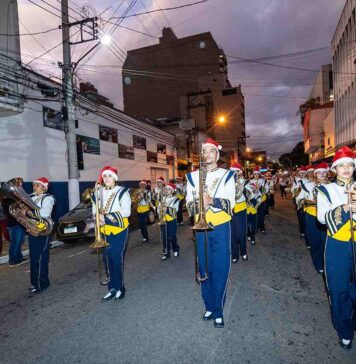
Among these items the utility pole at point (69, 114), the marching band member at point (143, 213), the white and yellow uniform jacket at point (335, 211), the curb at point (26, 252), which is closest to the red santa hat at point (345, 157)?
the white and yellow uniform jacket at point (335, 211)

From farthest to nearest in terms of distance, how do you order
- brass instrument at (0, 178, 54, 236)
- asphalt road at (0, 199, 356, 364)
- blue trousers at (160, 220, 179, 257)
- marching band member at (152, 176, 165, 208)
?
marching band member at (152, 176, 165, 208) < blue trousers at (160, 220, 179, 257) < brass instrument at (0, 178, 54, 236) < asphalt road at (0, 199, 356, 364)

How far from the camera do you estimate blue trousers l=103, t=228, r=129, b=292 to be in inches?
180

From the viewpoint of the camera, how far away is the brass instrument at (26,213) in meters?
4.97

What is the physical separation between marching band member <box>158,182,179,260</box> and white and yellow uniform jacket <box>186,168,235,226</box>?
350 centimetres

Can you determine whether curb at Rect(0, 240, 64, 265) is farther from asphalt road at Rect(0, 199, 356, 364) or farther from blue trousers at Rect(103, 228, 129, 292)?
blue trousers at Rect(103, 228, 129, 292)

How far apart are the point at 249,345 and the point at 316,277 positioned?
287cm

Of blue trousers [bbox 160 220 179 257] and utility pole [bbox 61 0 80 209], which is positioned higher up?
utility pole [bbox 61 0 80 209]

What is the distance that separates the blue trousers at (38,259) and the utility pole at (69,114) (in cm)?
727

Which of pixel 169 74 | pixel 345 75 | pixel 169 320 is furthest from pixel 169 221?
pixel 169 74

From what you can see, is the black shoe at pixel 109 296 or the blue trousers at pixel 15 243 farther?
the blue trousers at pixel 15 243

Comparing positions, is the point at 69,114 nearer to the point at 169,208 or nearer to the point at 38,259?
the point at 169,208

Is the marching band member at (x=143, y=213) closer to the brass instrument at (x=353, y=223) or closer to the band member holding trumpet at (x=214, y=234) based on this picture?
the band member holding trumpet at (x=214, y=234)

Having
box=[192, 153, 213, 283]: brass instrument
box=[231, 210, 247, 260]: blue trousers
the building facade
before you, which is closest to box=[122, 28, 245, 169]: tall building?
the building facade

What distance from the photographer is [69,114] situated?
11977 mm
